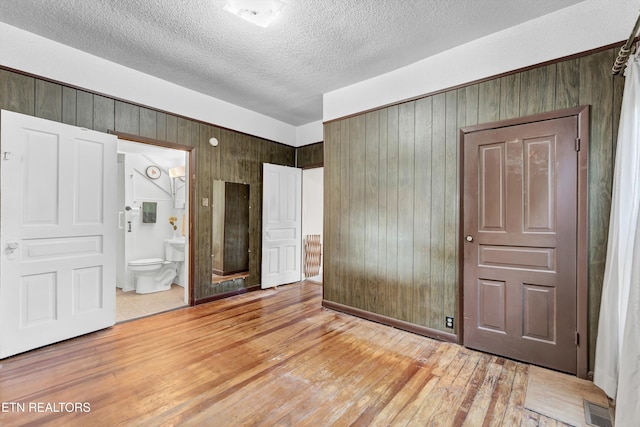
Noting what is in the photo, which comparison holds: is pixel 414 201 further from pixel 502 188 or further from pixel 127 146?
pixel 127 146

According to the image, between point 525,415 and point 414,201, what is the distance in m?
1.85

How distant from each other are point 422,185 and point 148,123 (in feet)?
10.3

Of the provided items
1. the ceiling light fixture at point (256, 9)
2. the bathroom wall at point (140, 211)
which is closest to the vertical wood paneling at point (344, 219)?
the ceiling light fixture at point (256, 9)

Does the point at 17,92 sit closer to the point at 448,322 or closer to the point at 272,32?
the point at 272,32

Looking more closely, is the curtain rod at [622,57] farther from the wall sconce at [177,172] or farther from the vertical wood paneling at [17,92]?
the wall sconce at [177,172]

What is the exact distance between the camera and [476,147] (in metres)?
2.63

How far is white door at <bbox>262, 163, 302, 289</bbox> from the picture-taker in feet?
15.1

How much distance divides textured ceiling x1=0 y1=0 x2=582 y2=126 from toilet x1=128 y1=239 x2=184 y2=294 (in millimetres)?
2650

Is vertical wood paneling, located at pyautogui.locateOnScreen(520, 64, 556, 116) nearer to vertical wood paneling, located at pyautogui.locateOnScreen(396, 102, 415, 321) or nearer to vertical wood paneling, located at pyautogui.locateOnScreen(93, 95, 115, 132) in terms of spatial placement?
vertical wood paneling, located at pyautogui.locateOnScreen(396, 102, 415, 321)

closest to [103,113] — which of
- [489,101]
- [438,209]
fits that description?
[438,209]

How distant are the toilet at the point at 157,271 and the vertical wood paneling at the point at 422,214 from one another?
148 inches

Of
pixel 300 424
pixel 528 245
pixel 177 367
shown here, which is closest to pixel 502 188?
pixel 528 245

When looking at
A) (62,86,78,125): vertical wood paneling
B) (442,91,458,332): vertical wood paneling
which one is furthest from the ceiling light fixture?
(62,86,78,125): vertical wood paneling

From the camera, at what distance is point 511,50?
2484 millimetres
